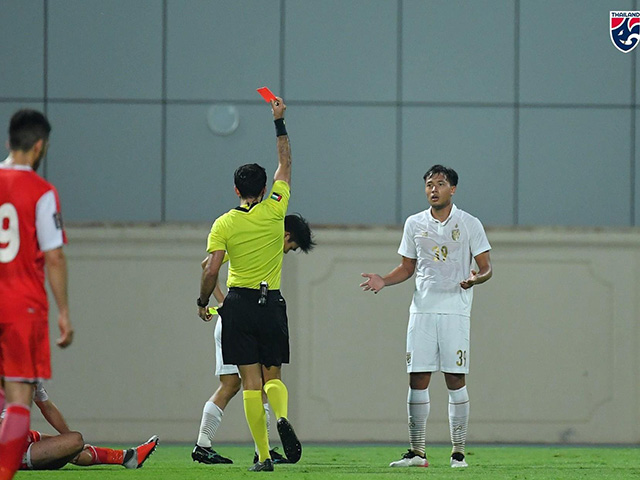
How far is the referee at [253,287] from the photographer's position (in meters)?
6.89

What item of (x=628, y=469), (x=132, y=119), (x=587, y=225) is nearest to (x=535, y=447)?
(x=587, y=225)

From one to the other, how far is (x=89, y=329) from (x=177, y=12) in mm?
3437

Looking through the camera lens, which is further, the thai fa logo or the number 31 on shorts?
the thai fa logo

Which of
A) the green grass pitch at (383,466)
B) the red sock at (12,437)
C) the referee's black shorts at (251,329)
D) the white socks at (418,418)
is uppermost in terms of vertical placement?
the referee's black shorts at (251,329)

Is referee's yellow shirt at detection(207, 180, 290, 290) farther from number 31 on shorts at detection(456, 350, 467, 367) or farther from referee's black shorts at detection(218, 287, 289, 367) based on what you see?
number 31 on shorts at detection(456, 350, 467, 367)

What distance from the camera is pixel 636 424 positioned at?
38.2 feet

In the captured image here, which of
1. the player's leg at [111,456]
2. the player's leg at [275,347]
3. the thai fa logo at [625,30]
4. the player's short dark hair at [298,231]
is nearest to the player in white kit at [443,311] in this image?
the player's short dark hair at [298,231]

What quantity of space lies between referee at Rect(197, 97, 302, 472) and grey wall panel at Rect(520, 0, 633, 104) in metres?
5.82

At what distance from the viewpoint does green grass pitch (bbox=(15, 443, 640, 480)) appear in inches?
266

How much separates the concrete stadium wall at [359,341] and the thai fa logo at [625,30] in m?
1.99

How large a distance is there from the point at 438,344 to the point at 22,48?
638cm

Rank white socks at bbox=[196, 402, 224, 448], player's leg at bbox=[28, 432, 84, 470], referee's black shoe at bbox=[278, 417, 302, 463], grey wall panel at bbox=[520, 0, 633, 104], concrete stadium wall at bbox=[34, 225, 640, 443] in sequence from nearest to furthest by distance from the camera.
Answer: player's leg at bbox=[28, 432, 84, 470]
referee's black shoe at bbox=[278, 417, 302, 463]
white socks at bbox=[196, 402, 224, 448]
concrete stadium wall at bbox=[34, 225, 640, 443]
grey wall panel at bbox=[520, 0, 633, 104]

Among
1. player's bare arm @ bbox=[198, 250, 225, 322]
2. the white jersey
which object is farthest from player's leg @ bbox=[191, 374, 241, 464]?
the white jersey

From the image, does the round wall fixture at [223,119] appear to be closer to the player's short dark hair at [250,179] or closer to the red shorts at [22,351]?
the player's short dark hair at [250,179]
